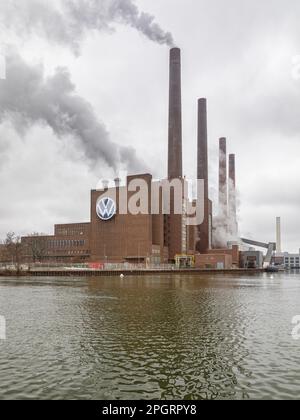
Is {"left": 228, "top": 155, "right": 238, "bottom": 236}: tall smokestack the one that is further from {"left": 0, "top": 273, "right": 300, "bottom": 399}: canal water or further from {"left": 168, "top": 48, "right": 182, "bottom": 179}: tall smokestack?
{"left": 0, "top": 273, "right": 300, "bottom": 399}: canal water

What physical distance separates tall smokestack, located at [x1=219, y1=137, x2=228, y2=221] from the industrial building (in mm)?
11895

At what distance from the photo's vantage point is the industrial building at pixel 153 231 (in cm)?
10931

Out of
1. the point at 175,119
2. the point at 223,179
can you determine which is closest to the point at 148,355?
the point at 175,119

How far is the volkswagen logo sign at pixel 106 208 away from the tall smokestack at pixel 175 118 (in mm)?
17460

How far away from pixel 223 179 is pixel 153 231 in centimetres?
3962

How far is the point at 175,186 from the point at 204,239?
1007 inches

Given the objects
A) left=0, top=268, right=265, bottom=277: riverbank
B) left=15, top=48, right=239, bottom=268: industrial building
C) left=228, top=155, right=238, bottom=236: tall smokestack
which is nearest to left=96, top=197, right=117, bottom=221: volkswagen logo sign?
left=15, top=48, right=239, bottom=268: industrial building

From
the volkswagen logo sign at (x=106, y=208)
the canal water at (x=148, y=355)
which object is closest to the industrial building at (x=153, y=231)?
the volkswagen logo sign at (x=106, y=208)

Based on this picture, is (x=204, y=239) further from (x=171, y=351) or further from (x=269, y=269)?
(x=171, y=351)

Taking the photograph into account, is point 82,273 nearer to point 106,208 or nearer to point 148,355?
point 106,208

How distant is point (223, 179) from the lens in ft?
475

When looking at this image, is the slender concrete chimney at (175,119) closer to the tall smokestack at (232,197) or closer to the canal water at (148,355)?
the tall smokestack at (232,197)
